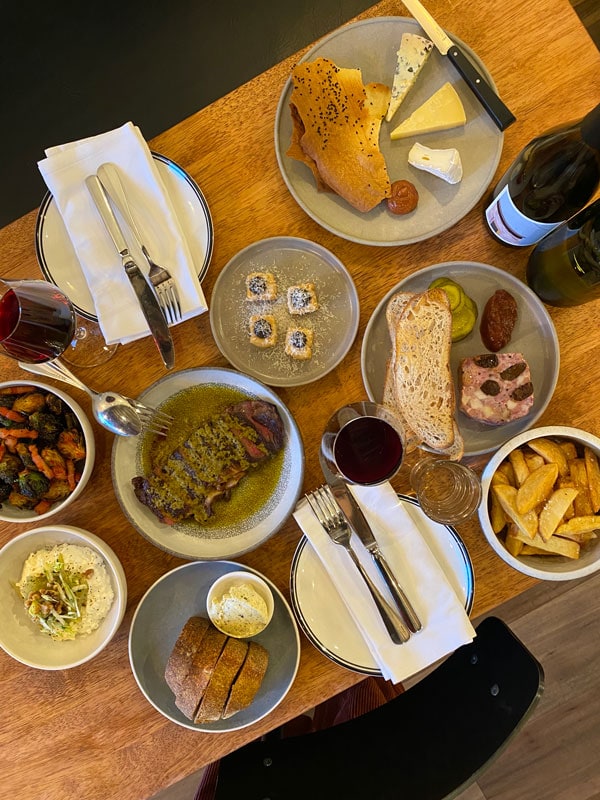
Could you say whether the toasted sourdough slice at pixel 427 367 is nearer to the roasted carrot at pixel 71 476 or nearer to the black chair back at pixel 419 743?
the black chair back at pixel 419 743

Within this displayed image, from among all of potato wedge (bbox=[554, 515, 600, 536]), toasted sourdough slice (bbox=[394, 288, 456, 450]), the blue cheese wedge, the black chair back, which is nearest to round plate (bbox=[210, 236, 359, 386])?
toasted sourdough slice (bbox=[394, 288, 456, 450])

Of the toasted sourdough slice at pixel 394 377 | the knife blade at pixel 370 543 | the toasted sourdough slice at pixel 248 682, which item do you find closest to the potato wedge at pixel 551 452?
the toasted sourdough slice at pixel 394 377

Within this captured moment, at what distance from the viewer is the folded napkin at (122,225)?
1.32 metres

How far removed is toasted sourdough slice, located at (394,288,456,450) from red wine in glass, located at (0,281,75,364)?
733mm

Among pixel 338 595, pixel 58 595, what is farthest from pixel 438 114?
pixel 58 595

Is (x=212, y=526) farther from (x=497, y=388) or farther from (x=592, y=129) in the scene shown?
(x=592, y=129)

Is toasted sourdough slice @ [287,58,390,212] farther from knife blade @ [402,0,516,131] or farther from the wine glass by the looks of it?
the wine glass

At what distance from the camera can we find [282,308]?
138cm

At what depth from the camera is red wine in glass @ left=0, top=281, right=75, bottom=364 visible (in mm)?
1239

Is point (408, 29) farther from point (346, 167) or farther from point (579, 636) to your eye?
point (579, 636)

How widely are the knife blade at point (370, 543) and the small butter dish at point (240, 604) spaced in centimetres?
24

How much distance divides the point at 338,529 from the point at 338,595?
16 cm

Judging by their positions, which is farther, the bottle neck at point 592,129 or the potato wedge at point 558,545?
the potato wedge at point 558,545

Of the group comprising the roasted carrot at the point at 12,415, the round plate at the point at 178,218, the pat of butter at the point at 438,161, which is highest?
the round plate at the point at 178,218
